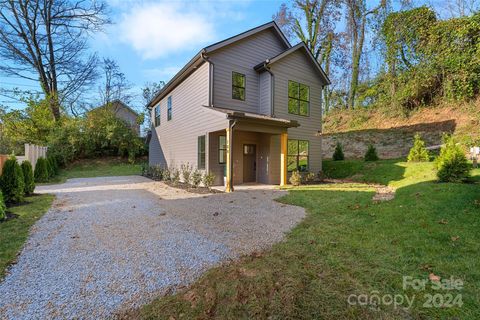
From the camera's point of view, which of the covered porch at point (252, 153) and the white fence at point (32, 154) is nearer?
the covered porch at point (252, 153)

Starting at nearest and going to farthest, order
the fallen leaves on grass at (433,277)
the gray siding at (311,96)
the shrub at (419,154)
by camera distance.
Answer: the fallen leaves on grass at (433,277), the shrub at (419,154), the gray siding at (311,96)

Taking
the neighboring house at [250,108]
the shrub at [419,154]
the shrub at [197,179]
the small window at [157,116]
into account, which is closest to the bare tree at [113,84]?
the small window at [157,116]

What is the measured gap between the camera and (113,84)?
29531mm

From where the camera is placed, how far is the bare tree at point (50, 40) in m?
18.8

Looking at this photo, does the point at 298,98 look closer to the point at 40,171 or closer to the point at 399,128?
the point at 399,128

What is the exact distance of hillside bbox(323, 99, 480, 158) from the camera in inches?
491

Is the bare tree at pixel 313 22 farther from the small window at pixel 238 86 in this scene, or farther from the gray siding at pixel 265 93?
the small window at pixel 238 86

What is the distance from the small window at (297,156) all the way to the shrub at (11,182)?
1042cm

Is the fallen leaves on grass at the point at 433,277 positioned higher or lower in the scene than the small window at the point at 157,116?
lower

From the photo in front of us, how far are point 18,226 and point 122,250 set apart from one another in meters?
2.85

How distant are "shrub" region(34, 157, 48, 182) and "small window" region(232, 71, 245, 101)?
11060 millimetres

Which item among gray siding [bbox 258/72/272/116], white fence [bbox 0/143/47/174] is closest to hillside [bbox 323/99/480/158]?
gray siding [bbox 258/72/272/116]

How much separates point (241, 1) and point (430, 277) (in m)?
12.1

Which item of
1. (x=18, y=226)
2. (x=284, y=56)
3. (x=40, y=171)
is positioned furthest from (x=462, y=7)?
(x=40, y=171)
